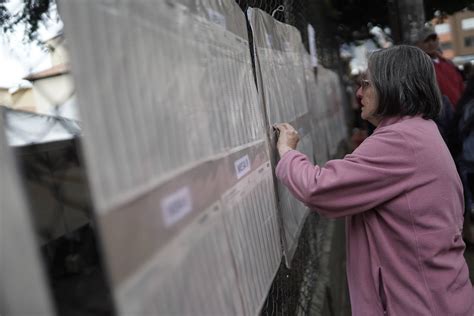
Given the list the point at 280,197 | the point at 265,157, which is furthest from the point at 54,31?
the point at 280,197

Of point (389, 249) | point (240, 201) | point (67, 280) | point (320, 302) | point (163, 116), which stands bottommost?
point (320, 302)

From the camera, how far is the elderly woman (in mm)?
1432

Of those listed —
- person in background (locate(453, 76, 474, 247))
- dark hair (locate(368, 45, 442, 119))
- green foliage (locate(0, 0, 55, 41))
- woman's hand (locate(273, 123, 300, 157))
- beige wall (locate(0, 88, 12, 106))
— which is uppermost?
green foliage (locate(0, 0, 55, 41))

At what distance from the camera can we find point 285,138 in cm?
164

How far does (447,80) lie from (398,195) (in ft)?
8.44

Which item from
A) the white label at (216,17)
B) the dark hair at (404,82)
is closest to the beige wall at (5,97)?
the white label at (216,17)

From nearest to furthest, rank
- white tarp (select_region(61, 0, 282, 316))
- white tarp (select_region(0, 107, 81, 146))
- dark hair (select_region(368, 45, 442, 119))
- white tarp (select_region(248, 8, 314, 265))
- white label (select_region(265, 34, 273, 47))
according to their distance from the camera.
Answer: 1. white tarp (select_region(61, 0, 282, 316))
2. white tarp (select_region(0, 107, 81, 146))
3. dark hair (select_region(368, 45, 442, 119))
4. white tarp (select_region(248, 8, 314, 265))
5. white label (select_region(265, 34, 273, 47))

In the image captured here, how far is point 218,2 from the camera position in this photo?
125 centimetres

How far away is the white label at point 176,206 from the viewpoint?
2.59 ft

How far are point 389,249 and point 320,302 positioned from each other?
1.48 m

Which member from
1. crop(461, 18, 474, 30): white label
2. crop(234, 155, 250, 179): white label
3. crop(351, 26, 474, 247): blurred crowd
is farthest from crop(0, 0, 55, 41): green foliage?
crop(461, 18, 474, 30): white label

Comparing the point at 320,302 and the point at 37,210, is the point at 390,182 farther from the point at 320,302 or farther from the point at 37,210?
the point at 320,302

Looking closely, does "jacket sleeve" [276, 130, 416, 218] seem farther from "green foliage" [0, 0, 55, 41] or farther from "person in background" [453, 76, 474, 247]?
"person in background" [453, 76, 474, 247]

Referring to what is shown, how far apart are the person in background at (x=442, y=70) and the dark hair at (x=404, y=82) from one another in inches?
87.5
